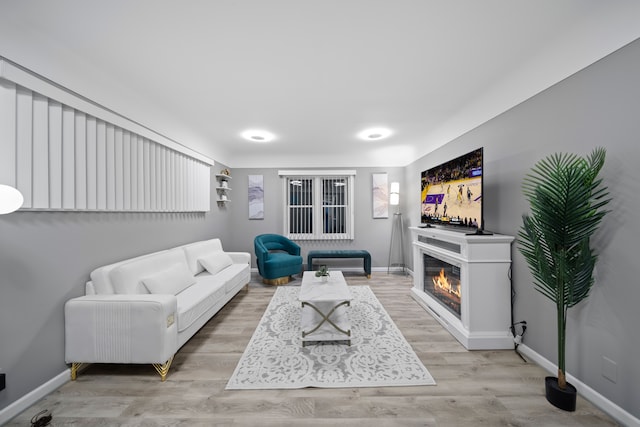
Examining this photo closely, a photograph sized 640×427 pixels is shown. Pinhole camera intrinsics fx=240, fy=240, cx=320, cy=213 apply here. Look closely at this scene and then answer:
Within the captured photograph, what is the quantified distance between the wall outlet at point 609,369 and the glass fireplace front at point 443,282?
1.07m

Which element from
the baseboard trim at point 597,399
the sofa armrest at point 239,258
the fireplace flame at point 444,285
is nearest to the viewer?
the baseboard trim at point 597,399

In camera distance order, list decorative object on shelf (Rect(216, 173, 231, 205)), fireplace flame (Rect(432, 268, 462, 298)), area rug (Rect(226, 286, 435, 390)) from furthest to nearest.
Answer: decorative object on shelf (Rect(216, 173, 231, 205)), fireplace flame (Rect(432, 268, 462, 298)), area rug (Rect(226, 286, 435, 390))

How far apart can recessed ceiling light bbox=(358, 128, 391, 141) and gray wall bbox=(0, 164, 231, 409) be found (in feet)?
11.6

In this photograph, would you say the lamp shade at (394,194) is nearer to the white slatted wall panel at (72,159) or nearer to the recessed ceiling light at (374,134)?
the recessed ceiling light at (374,134)

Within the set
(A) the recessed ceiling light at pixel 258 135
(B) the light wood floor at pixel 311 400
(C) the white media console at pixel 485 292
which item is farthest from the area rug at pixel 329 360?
(A) the recessed ceiling light at pixel 258 135

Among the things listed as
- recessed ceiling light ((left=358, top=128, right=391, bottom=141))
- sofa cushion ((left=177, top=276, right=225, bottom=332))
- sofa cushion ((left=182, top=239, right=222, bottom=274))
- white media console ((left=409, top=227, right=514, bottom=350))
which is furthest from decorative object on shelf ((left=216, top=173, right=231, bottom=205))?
white media console ((left=409, top=227, right=514, bottom=350))

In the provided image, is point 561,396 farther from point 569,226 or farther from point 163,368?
point 163,368

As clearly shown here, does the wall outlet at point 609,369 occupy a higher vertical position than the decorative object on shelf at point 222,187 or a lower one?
lower

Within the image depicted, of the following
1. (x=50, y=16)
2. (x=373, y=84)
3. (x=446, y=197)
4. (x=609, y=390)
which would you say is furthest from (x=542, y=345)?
(x=50, y=16)

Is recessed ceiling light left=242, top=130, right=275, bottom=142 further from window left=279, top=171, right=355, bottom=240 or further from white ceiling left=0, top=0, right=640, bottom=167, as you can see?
window left=279, top=171, right=355, bottom=240

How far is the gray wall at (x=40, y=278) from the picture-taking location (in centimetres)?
158

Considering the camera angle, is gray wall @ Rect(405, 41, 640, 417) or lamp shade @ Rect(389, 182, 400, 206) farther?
lamp shade @ Rect(389, 182, 400, 206)

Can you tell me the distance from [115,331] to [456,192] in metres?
3.61

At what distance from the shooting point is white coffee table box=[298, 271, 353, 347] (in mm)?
2391
